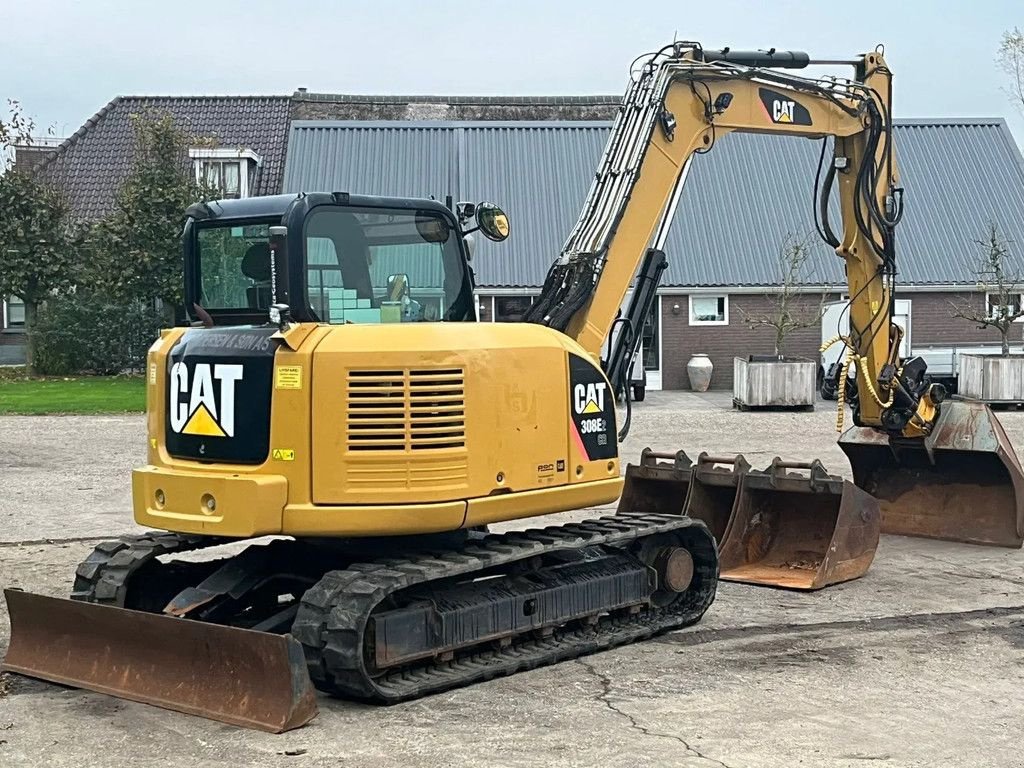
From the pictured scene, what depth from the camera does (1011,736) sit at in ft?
20.7

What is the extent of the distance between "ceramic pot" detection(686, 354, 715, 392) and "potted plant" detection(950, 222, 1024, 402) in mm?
5268

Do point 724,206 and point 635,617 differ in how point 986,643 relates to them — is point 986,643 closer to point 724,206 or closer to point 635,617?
point 635,617

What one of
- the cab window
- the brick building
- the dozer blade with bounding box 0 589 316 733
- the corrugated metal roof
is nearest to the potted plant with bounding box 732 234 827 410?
the brick building

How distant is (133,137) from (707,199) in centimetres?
1609

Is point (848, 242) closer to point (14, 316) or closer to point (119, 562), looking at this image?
point (119, 562)

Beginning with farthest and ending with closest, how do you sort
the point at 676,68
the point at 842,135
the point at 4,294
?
1. the point at 4,294
2. the point at 842,135
3. the point at 676,68

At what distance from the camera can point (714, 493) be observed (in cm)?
1078

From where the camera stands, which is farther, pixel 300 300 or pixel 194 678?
pixel 300 300

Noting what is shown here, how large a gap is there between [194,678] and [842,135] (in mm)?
6834

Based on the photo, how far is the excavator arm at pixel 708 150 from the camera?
9.05 meters

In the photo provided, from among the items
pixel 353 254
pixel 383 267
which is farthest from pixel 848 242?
pixel 353 254

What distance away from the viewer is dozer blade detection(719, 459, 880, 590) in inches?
386

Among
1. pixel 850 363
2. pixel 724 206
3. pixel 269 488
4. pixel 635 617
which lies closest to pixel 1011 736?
pixel 635 617

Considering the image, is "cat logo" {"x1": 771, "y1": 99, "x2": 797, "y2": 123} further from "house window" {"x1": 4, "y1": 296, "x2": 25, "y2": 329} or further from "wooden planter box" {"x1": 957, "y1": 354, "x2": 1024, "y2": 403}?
"house window" {"x1": 4, "y1": 296, "x2": 25, "y2": 329}
